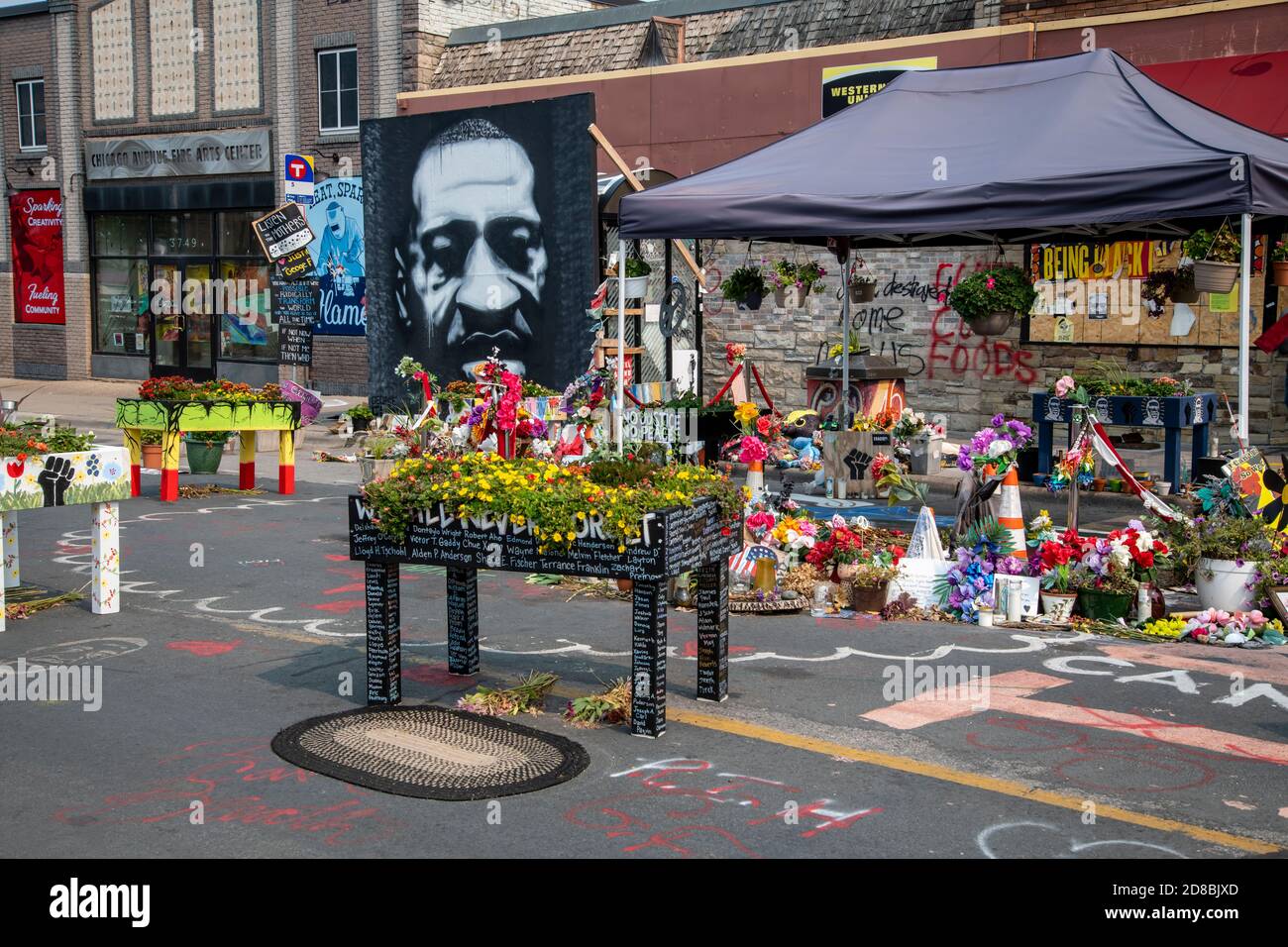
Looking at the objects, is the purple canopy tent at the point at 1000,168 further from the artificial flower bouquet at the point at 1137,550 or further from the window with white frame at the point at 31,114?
the window with white frame at the point at 31,114

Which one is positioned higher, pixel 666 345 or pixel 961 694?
pixel 666 345

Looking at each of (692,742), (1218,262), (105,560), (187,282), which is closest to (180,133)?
(187,282)

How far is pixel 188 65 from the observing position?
94.6ft

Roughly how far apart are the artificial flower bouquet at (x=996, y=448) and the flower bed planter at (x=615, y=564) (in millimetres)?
2991

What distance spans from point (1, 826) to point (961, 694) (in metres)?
4.63

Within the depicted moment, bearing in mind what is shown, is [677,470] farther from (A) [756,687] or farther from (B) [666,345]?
(B) [666,345]

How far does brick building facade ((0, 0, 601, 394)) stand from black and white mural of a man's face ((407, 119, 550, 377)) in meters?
5.81

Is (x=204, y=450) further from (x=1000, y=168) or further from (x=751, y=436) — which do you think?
(x=1000, y=168)

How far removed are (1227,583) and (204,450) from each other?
11.5 meters

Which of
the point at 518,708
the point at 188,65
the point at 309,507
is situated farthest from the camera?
the point at 188,65

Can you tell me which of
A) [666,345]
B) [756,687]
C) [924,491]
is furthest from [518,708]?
[666,345]

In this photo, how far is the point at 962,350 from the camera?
1945 cm

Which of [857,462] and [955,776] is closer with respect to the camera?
[955,776]

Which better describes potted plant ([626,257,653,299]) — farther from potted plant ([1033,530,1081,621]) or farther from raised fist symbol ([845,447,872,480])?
potted plant ([1033,530,1081,621])
